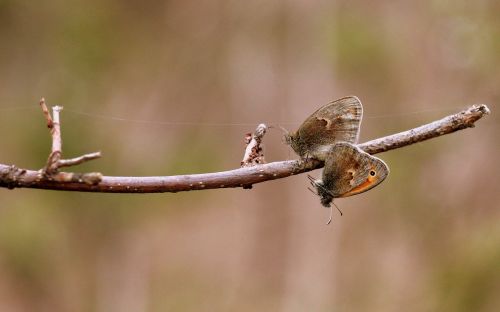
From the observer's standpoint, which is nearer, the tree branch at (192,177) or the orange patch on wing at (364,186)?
the tree branch at (192,177)

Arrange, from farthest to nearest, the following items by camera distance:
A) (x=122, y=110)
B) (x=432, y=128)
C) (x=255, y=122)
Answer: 1. (x=255, y=122)
2. (x=122, y=110)
3. (x=432, y=128)

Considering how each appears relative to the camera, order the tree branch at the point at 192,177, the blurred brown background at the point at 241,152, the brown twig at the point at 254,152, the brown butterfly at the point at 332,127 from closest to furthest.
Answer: the tree branch at the point at 192,177
the brown twig at the point at 254,152
the brown butterfly at the point at 332,127
the blurred brown background at the point at 241,152

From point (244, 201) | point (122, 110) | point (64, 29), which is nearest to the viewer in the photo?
point (64, 29)

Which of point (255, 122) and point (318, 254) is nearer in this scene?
point (318, 254)

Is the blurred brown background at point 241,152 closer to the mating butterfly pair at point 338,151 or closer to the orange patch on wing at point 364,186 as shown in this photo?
the mating butterfly pair at point 338,151

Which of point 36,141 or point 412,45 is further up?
point 412,45

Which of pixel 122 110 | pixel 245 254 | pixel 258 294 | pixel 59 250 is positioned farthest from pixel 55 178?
pixel 245 254

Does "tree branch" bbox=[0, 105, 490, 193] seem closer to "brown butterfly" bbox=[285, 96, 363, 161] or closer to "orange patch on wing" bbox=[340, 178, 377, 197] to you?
"orange patch on wing" bbox=[340, 178, 377, 197]

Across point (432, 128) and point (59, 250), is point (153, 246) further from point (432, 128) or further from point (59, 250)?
point (432, 128)

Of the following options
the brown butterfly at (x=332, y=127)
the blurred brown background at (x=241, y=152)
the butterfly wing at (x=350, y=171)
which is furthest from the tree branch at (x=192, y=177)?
the blurred brown background at (x=241, y=152)
